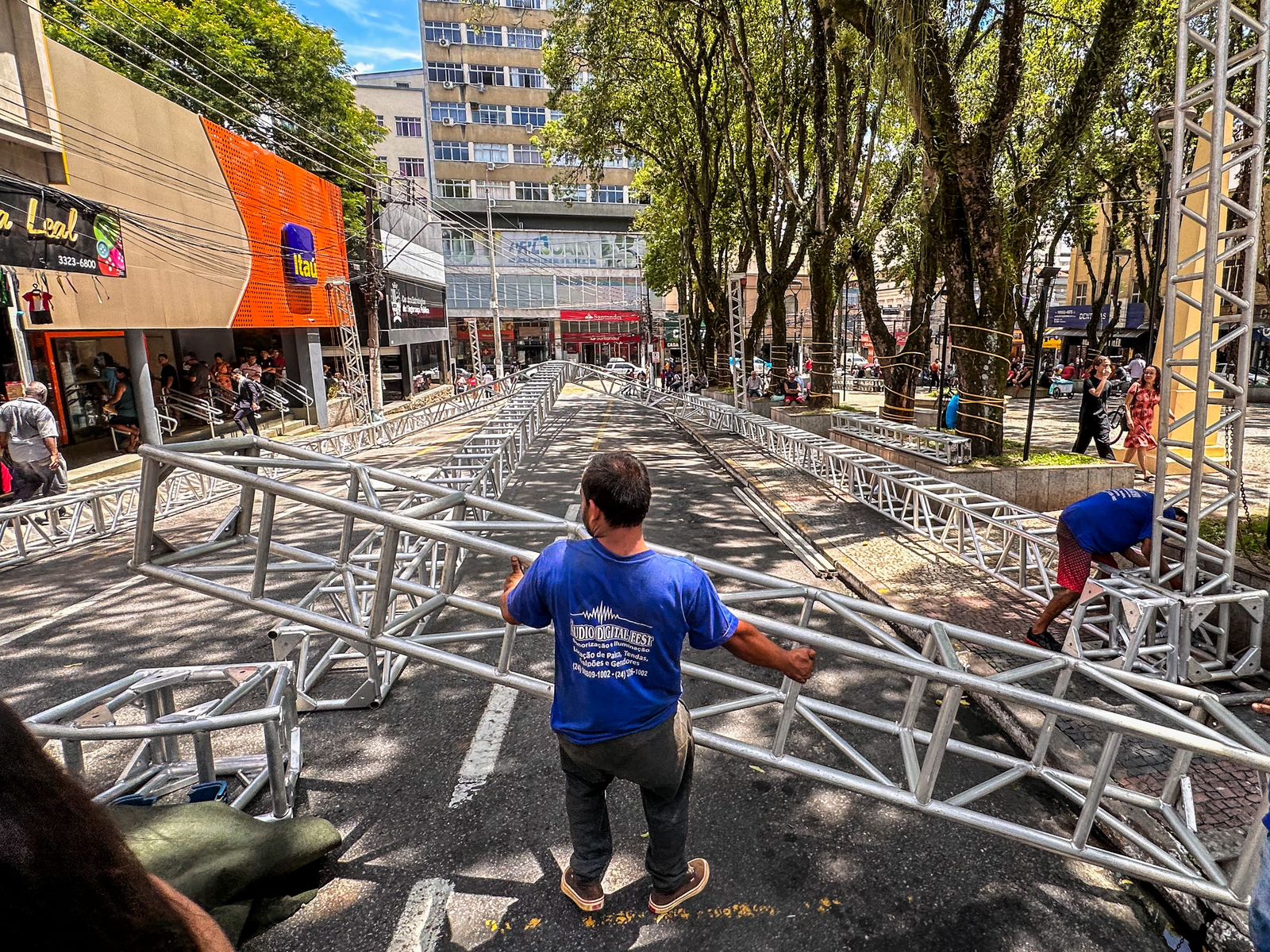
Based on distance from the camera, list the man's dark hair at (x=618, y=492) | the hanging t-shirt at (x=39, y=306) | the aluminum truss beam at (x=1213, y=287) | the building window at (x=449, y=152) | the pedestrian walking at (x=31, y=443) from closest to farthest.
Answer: the man's dark hair at (x=618, y=492)
the aluminum truss beam at (x=1213, y=287)
the pedestrian walking at (x=31, y=443)
the hanging t-shirt at (x=39, y=306)
the building window at (x=449, y=152)

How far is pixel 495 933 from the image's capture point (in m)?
3.05

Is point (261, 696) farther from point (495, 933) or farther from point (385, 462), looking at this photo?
point (385, 462)

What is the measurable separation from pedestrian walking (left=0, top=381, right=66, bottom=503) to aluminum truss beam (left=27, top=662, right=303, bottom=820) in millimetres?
7577

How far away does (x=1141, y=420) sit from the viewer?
37.7ft

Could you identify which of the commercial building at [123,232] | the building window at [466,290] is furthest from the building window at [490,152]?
the commercial building at [123,232]

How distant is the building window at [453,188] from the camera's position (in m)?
59.6

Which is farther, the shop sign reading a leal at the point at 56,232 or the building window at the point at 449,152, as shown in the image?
the building window at the point at 449,152

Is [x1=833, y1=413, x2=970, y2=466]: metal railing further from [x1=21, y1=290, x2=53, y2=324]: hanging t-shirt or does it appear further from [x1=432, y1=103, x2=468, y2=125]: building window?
[x1=432, y1=103, x2=468, y2=125]: building window

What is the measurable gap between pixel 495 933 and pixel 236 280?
2083 cm

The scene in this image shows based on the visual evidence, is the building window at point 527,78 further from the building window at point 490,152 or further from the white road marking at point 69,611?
the white road marking at point 69,611

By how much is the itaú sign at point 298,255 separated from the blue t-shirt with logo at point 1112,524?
22.9 m

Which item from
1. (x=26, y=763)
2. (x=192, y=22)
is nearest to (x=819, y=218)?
(x=26, y=763)

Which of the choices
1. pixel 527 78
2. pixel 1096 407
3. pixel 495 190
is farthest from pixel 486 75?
pixel 1096 407

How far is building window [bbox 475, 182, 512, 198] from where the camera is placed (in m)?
59.5
